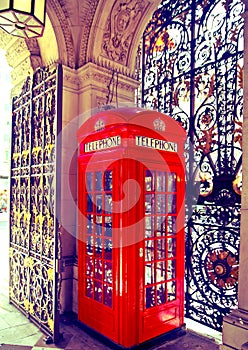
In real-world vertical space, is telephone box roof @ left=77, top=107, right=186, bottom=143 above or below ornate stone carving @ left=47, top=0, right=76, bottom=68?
below

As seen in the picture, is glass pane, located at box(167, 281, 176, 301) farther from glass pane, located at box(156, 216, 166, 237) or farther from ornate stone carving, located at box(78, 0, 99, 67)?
ornate stone carving, located at box(78, 0, 99, 67)

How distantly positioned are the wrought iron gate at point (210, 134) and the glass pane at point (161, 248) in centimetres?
94

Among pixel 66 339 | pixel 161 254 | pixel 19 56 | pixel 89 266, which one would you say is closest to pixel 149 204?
pixel 161 254

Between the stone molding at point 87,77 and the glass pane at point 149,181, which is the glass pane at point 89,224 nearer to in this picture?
the glass pane at point 149,181

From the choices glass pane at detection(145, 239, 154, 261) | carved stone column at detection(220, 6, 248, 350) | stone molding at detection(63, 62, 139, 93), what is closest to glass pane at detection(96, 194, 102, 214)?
glass pane at detection(145, 239, 154, 261)

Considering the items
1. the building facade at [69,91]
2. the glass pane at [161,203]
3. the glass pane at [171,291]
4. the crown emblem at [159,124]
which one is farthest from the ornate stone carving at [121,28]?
the glass pane at [171,291]

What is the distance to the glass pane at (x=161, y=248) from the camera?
13.5ft

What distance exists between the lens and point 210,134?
4770 millimetres

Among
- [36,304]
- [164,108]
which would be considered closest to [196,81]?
[164,108]

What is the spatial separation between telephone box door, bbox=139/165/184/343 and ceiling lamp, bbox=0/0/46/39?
213 centimetres

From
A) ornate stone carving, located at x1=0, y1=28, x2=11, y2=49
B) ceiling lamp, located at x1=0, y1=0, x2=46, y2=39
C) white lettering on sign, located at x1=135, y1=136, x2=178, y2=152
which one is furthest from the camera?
ornate stone carving, located at x1=0, y1=28, x2=11, y2=49

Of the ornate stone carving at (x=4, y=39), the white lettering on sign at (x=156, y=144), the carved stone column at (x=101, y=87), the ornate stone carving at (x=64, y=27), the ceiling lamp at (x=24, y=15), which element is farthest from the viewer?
the ornate stone carving at (x=4, y=39)

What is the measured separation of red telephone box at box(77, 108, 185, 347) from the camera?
3746 millimetres

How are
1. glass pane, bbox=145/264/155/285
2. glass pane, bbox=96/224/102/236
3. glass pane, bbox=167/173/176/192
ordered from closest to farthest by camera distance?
glass pane, bbox=145/264/155/285, glass pane, bbox=167/173/176/192, glass pane, bbox=96/224/102/236
